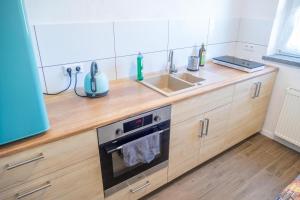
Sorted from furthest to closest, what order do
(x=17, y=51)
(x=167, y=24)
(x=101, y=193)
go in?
1. (x=167, y=24)
2. (x=101, y=193)
3. (x=17, y=51)

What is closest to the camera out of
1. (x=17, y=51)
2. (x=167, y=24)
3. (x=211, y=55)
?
(x=17, y=51)

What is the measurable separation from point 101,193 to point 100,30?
114 centimetres

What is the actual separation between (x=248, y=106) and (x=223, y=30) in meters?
0.88

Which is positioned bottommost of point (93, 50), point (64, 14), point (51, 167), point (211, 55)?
point (51, 167)

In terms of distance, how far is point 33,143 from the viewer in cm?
102

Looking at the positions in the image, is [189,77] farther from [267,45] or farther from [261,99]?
[267,45]

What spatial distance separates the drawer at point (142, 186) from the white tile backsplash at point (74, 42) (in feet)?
3.23

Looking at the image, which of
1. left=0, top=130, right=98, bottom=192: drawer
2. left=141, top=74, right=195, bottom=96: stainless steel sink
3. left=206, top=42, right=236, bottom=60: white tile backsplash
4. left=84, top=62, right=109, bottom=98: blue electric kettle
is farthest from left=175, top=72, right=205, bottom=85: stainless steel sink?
left=0, top=130, right=98, bottom=192: drawer

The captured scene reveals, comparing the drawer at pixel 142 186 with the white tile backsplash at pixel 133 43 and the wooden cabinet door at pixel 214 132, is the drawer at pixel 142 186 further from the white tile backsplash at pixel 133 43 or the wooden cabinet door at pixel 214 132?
the white tile backsplash at pixel 133 43

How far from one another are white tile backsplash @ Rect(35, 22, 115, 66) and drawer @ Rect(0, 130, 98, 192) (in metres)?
0.63

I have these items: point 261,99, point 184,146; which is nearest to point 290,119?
point 261,99

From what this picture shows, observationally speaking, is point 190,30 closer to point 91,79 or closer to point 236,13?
point 236,13

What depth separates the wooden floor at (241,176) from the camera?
1.81m

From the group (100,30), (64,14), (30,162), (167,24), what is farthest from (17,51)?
(167,24)
